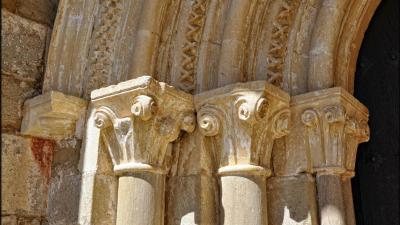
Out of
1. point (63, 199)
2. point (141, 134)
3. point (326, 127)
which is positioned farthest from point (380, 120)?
point (63, 199)

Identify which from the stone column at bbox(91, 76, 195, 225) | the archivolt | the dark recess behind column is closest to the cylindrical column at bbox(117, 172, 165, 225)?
Result: the stone column at bbox(91, 76, 195, 225)

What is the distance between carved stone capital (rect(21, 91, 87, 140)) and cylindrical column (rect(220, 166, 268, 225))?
2.52 feet

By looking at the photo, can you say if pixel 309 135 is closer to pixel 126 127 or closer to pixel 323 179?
pixel 323 179

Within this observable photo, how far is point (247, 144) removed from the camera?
2.32 metres

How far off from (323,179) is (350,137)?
0.94 ft

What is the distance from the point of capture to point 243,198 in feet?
7.37

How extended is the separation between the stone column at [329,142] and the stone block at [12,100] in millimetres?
1321

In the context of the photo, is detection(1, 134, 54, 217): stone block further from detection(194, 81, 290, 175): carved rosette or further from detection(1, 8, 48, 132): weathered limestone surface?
detection(194, 81, 290, 175): carved rosette

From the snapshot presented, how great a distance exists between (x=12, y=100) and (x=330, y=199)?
157 cm

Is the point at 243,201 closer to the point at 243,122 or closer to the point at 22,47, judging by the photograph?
the point at 243,122

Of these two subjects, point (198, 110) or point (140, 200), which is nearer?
point (140, 200)

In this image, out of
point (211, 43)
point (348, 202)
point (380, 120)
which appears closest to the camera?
point (348, 202)

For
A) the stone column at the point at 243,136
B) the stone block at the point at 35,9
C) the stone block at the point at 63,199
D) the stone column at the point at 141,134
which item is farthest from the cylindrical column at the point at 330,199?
the stone block at the point at 35,9

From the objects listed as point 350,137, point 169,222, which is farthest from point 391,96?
point 169,222
